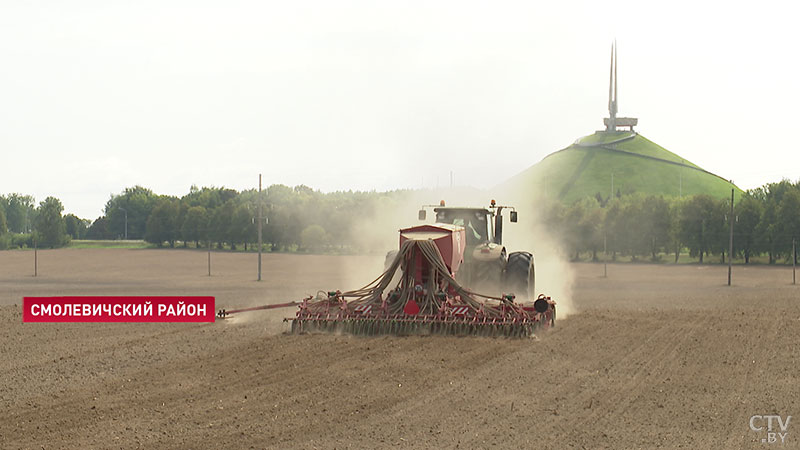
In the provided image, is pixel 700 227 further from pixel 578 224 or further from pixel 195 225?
pixel 195 225

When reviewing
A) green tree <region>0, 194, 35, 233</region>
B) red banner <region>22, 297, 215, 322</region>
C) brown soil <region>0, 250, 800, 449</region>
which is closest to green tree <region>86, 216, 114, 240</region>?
green tree <region>0, 194, 35, 233</region>

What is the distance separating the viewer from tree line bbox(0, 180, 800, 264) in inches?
3415

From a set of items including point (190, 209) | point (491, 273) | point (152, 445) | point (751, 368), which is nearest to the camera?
point (152, 445)

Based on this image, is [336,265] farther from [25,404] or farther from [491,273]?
[25,404]

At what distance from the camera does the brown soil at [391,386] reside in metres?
10.4

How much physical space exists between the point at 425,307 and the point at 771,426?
30.1 feet

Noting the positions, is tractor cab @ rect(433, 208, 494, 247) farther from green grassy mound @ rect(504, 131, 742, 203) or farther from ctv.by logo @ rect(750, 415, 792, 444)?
green grassy mound @ rect(504, 131, 742, 203)

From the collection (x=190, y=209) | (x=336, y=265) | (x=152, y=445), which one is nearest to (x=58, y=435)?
(x=152, y=445)

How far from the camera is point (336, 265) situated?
72.6m

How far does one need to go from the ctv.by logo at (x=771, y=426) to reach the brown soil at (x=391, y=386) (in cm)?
14

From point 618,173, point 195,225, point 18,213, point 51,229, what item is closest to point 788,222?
point 195,225

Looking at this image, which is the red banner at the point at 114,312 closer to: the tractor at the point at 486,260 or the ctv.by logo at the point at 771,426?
the tractor at the point at 486,260

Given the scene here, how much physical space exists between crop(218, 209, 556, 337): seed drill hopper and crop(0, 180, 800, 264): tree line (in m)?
49.6

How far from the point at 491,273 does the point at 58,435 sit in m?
13.9
